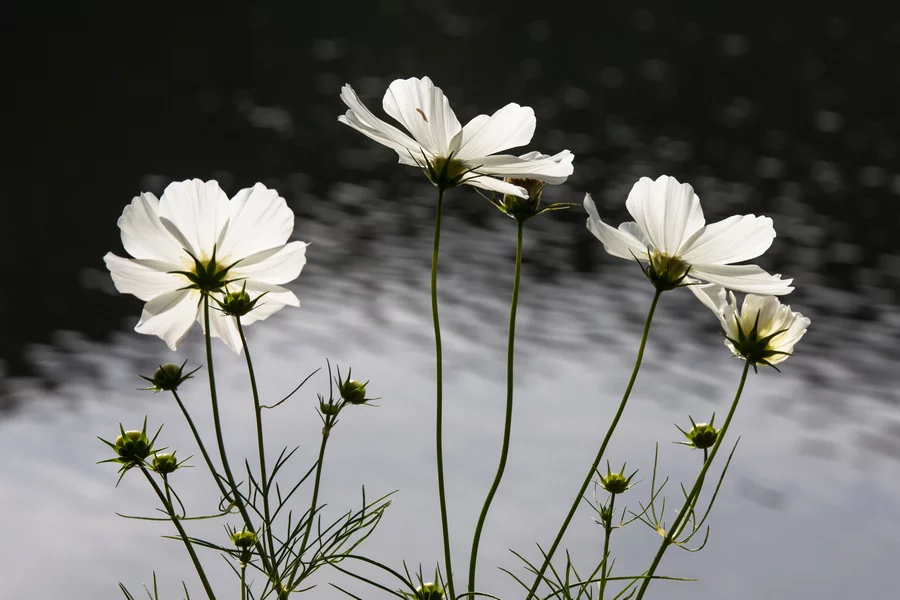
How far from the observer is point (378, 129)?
1.65ft

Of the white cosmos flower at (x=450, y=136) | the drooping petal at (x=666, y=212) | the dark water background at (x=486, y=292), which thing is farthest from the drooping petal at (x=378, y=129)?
the dark water background at (x=486, y=292)

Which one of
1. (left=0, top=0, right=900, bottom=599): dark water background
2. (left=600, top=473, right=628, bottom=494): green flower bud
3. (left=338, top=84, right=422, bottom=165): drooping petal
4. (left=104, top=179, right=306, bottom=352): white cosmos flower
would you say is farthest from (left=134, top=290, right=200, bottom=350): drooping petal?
(left=0, top=0, right=900, bottom=599): dark water background

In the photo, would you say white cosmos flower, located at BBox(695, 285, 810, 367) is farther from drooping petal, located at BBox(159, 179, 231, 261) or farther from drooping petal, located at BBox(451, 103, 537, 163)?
drooping petal, located at BBox(159, 179, 231, 261)

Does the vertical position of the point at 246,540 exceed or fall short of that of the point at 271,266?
it falls short

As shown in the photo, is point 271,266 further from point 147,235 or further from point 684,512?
point 684,512

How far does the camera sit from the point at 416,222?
25.3ft

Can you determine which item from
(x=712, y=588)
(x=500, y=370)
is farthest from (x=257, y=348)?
(x=712, y=588)

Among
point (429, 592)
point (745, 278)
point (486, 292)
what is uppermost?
point (486, 292)

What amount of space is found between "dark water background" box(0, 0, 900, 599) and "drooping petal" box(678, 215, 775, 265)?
3.76m

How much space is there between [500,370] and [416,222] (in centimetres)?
211

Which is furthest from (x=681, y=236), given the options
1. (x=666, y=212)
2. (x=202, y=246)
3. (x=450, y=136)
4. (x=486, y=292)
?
(x=486, y=292)

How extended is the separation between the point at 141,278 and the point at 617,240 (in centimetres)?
21

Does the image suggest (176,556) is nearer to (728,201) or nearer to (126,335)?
(126,335)

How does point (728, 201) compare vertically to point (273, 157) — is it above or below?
below
